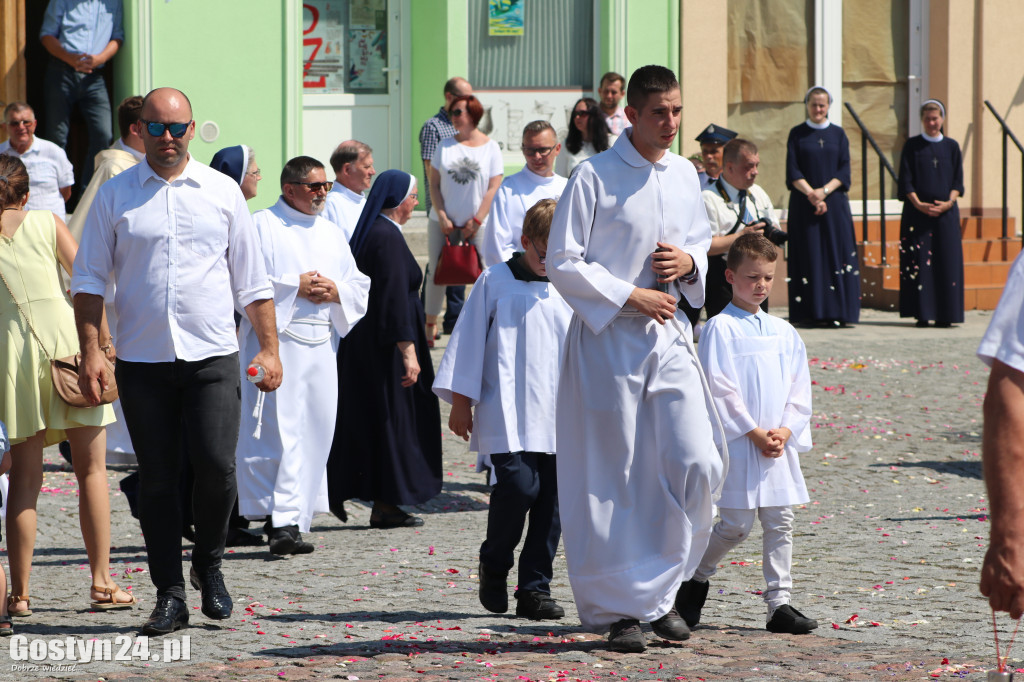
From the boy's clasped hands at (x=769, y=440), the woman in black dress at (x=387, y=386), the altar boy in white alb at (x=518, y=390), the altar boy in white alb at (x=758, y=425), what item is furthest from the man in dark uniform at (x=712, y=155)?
the boy's clasped hands at (x=769, y=440)

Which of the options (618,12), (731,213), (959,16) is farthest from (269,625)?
(959,16)

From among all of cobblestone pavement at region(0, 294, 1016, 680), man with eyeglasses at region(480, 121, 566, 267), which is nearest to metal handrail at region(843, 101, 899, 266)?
cobblestone pavement at region(0, 294, 1016, 680)

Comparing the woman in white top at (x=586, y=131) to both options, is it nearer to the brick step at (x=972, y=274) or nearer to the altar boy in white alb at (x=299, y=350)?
the altar boy in white alb at (x=299, y=350)

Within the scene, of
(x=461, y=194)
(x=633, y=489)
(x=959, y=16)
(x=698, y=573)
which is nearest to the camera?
(x=633, y=489)

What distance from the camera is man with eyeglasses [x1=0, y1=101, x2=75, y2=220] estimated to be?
12469mm

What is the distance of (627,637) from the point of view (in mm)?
5527

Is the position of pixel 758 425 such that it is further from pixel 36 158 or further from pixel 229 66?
pixel 229 66

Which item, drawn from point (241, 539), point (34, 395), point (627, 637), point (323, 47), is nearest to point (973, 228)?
point (323, 47)

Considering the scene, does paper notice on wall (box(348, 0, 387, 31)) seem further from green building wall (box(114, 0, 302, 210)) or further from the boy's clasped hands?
the boy's clasped hands

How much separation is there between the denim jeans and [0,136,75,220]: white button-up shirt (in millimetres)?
1002

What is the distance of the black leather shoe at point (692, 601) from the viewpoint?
237 inches

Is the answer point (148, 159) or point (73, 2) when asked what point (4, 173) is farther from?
point (73, 2)

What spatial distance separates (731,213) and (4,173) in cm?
566

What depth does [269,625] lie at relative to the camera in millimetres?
6082
